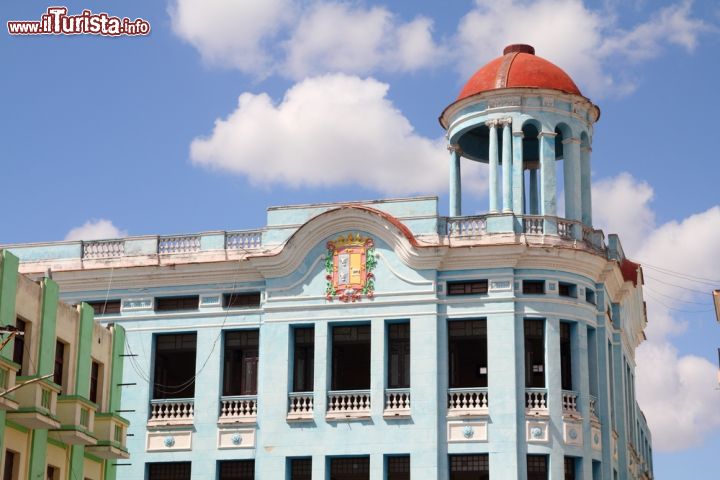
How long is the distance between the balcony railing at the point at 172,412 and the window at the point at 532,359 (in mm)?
11103

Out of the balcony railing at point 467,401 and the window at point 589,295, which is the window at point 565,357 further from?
the balcony railing at point 467,401

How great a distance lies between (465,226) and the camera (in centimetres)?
4353

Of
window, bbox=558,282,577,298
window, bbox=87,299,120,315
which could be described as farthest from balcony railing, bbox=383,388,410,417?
window, bbox=87,299,120,315

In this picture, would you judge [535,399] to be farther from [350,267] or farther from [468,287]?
[350,267]

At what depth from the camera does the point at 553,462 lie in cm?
4109

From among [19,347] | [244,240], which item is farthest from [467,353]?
[19,347]

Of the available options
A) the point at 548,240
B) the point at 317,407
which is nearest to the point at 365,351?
the point at 317,407

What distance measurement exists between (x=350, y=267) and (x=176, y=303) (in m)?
6.27

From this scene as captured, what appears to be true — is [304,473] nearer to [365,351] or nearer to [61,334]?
[365,351]

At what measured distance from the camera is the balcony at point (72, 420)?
33750 mm

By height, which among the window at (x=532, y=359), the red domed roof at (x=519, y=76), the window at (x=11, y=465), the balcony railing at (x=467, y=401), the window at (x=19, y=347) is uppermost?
the red domed roof at (x=519, y=76)

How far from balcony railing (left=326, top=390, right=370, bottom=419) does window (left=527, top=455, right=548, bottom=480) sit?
537 centimetres

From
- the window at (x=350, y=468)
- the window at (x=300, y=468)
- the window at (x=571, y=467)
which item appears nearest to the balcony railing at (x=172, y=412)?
the window at (x=300, y=468)

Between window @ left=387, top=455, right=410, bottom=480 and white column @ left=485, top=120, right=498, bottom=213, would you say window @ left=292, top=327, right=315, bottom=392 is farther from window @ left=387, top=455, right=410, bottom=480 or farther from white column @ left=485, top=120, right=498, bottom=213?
white column @ left=485, top=120, right=498, bottom=213
